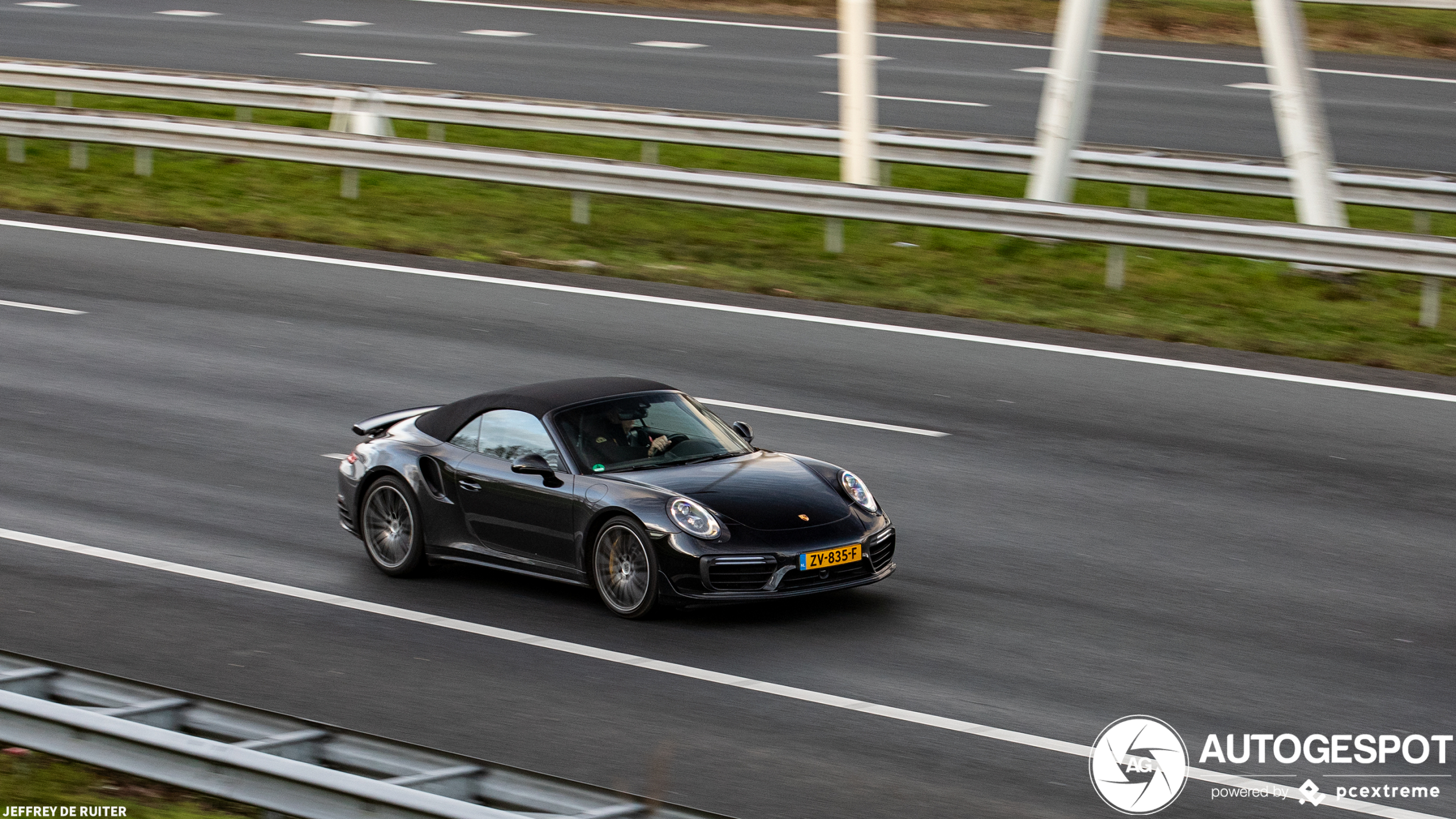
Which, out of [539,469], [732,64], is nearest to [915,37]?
[732,64]

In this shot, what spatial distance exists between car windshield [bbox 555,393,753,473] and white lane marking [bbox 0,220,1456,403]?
5497 millimetres

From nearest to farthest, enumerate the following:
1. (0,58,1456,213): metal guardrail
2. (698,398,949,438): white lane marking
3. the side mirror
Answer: the side mirror → (698,398,949,438): white lane marking → (0,58,1456,213): metal guardrail

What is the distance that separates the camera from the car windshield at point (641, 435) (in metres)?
9.79

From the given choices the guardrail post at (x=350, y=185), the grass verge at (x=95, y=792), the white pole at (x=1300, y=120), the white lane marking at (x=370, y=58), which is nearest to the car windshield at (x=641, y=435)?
the grass verge at (x=95, y=792)

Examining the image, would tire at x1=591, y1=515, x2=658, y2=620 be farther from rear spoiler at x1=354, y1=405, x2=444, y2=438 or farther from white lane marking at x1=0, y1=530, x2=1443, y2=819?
rear spoiler at x1=354, y1=405, x2=444, y2=438

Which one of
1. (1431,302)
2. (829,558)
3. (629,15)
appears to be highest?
(629,15)

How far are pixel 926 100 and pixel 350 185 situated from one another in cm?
915

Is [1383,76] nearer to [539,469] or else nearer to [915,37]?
[915,37]

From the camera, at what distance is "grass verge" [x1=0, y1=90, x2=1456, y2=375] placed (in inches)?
626

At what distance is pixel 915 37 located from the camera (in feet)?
103

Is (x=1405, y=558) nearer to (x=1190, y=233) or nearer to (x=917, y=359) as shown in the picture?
(x=917, y=359)

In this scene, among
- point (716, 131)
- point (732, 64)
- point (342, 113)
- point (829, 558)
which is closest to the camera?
point (829, 558)

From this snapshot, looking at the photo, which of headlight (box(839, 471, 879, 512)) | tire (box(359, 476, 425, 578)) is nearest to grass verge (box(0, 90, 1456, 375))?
headlight (box(839, 471, 879, 512))

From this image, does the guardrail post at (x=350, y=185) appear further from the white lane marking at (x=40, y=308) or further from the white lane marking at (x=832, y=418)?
the white lane marking at (x=832, y=418)
